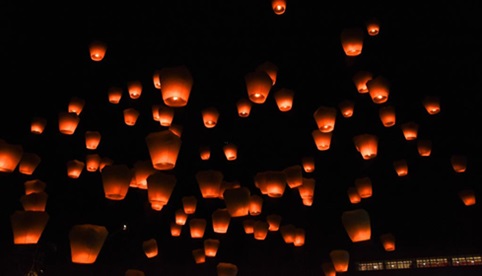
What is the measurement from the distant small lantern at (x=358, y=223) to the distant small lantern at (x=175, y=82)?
8.66ft

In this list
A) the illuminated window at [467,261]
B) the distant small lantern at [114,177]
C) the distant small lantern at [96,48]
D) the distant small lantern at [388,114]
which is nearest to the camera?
the distant small lantern at [114,177]

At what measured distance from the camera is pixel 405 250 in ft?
37.4

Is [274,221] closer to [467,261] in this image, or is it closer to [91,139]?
[91,139]

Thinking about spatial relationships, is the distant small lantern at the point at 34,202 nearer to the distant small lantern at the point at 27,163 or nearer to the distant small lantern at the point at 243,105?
the distant small lantern at the point at 27,163

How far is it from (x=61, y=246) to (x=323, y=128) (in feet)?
24.9

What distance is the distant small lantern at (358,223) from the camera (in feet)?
18.8

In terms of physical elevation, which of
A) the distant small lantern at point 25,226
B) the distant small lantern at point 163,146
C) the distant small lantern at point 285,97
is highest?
the distant small lantern at point 285,97

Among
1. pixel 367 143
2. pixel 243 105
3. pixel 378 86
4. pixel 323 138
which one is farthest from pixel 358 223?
pixel 243 105

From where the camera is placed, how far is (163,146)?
4.55 meters

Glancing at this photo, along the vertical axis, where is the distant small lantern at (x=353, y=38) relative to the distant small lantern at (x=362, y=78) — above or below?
below

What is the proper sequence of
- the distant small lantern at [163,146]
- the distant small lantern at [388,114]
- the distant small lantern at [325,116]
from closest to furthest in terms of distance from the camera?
the distant small lantern at [163,146], the distant small lantern at [325,116], the distant small lantern at [388,114]

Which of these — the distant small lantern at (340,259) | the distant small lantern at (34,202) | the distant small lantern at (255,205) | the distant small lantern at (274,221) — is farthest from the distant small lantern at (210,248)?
the distant small lantern at (34,202)

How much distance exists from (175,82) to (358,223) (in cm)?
293

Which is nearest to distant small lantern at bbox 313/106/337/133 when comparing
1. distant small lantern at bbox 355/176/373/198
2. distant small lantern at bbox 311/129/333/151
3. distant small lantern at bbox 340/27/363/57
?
distant small lantern at bbox 311/129/333/151
